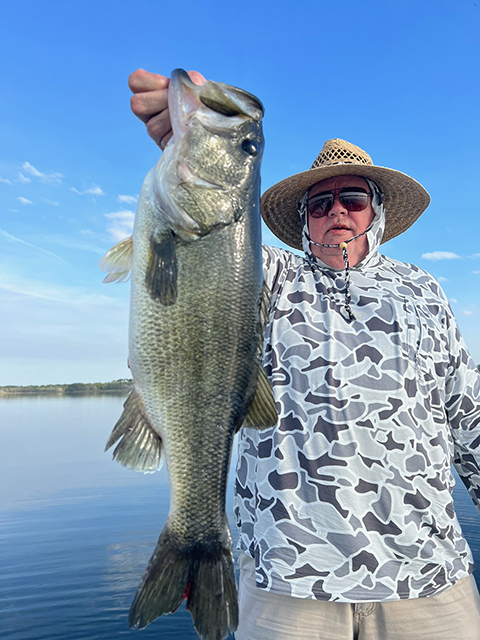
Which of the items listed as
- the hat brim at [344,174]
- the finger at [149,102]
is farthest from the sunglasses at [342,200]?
the finger at [149,102]

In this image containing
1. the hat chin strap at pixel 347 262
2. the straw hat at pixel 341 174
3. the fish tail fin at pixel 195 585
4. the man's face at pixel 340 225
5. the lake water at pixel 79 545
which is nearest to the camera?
the fish tail fin at pixel 195 585

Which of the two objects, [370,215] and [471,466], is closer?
[471,466]

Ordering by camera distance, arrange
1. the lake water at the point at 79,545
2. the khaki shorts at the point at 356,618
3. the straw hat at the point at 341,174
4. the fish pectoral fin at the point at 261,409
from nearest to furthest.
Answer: the fish pectoral fin at the point at 261,409
the khaki shorts at the point at 356,618
the straw hat at the point at 341,174
the lake water at the point at 79,545

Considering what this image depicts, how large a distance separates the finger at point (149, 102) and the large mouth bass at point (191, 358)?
8 centimetres

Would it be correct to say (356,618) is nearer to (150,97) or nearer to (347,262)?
(347,262)

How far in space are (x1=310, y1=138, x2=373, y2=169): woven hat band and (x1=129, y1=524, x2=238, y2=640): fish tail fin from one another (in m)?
2.58

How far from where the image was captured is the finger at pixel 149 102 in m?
2.02

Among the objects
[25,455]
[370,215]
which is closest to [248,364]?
[370,215]

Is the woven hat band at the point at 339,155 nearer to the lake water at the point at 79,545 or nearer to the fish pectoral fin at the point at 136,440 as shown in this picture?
the fish pectoral fin at the point at 136,440

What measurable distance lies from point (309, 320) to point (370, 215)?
3.68 ft

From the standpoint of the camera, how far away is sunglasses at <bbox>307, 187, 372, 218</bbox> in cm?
319

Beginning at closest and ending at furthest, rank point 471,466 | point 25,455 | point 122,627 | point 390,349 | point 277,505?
point 277,505 < point 390,349 < point 471,466 < point 122,627 < point 25,455

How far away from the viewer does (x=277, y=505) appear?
2.34 meters

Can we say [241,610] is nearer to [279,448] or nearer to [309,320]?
[279,448]
